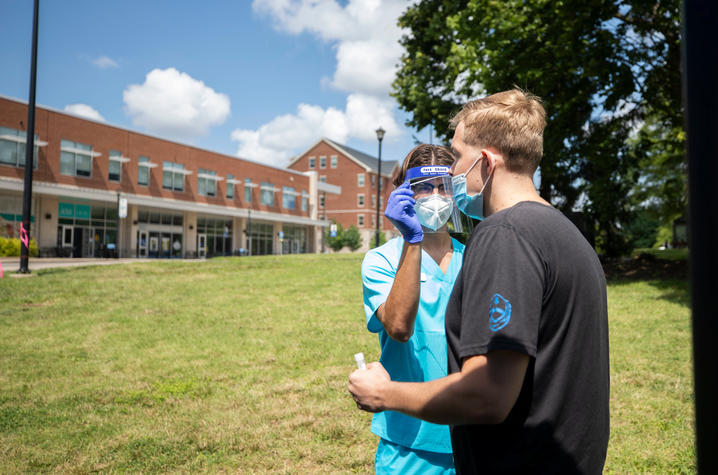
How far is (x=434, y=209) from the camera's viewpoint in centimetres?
237

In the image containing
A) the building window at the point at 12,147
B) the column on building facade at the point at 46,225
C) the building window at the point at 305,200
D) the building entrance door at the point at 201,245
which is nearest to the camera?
the building window at the point at 12,147

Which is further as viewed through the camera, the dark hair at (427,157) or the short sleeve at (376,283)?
the dark hair at (427,157)

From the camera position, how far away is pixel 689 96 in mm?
735

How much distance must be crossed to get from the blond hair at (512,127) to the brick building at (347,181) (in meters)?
71.8

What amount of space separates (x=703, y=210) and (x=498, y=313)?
28.0 inches

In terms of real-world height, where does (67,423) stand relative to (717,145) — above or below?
below

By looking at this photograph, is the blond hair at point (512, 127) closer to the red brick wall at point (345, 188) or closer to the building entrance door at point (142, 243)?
the building entrance door at point (142, 243)

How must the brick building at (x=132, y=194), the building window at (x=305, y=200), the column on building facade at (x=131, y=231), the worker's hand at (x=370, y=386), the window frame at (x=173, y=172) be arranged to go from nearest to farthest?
the worker's hand at (x=370, y=386), the brick building at (x=132, y=194), the column on building facade at (x=131, y=231), the window frame at (x=173, y=172), the building window at (x=305, y=200)

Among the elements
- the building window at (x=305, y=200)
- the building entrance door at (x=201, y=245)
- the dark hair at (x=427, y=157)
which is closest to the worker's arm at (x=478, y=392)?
the dark hair at (x=427, y=157)

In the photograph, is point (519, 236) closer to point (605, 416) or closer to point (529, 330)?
point (529, 330)

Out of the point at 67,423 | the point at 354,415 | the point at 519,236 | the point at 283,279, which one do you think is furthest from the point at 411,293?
the point at 283,279

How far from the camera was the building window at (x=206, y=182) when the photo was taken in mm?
48188

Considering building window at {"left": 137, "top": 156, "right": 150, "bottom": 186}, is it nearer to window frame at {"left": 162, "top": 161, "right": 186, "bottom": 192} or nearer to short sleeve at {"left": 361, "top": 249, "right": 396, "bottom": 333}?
window frame at {"left": 162, "top": 161, "right": 186, "bottom": 192}

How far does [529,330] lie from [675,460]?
13.4ft
